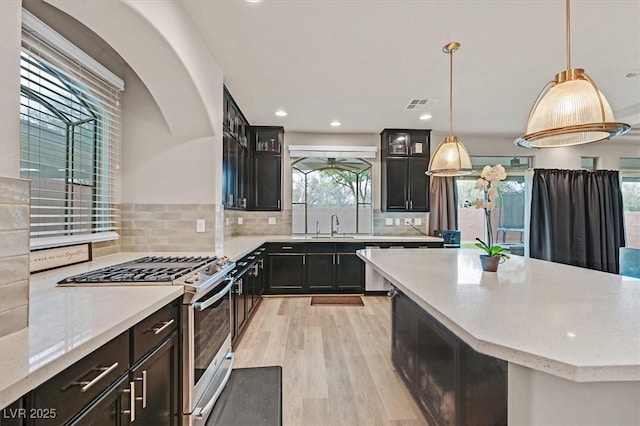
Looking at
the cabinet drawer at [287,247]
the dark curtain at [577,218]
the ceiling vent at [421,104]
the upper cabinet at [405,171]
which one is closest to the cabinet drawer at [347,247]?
the cabinet drawer at [287,247]

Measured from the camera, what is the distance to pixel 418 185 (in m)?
5.20

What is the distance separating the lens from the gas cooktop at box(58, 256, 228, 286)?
1631 millimetres

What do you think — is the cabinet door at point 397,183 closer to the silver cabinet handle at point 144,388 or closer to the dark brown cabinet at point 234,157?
the dark brown cabinet at point 234,157

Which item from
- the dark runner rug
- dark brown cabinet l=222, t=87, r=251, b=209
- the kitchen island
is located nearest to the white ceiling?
dark brown cabinet l=222, t=87, r=251, b=209

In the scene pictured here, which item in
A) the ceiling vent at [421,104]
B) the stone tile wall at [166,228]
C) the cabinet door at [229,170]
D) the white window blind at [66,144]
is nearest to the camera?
the white window blind at [66,144]

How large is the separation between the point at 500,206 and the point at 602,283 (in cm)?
443

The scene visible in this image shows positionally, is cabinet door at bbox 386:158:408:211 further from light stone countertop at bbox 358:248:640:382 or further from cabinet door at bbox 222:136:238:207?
light stone countertop at bbox 358:248:640:382

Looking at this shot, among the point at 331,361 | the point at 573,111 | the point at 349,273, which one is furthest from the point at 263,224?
the point at 573,111

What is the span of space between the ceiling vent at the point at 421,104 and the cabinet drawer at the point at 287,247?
2465 mm

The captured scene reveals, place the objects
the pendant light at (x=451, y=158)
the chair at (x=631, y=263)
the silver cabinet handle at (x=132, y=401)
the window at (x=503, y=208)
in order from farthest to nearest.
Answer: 1. the window at (x=503, y=208)
2. the chair at (x=631, y=263)
3. the pendant light at (x=451, y=158)
4. the silver cabinet handle at (x=132, y=401)

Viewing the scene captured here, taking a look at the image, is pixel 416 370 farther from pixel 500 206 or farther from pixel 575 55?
pixel 500 206

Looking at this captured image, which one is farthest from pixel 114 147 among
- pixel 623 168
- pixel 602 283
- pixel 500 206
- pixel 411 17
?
pixel 623 168

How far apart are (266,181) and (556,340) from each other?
4562mm

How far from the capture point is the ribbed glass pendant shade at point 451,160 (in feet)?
8.86
